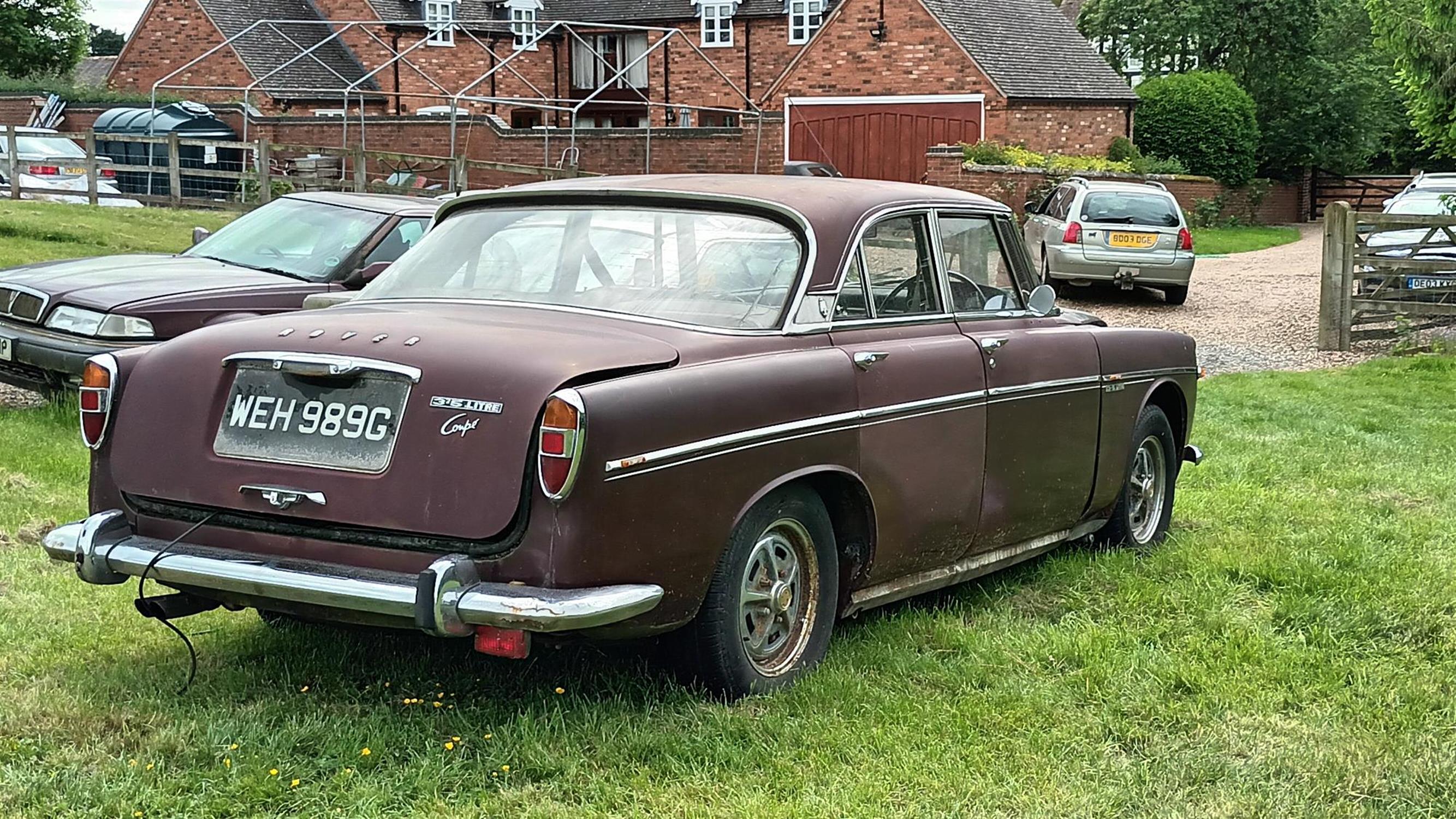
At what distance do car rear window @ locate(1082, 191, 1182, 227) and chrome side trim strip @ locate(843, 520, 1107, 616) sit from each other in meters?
14.3

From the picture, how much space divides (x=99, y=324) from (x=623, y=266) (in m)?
4.71

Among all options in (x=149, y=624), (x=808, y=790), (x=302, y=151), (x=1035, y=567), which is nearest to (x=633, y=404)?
(x=808, y=790)

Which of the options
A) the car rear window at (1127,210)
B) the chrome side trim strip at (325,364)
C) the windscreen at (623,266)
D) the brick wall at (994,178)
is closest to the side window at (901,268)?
the windscreen at (623,266)

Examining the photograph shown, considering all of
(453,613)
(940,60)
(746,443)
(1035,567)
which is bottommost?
(1035,567)

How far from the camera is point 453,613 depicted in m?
3.88

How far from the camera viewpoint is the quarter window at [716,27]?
146ft

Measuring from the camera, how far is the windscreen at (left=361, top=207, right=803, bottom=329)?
4.86 m

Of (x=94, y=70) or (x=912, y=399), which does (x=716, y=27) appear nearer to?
(x=94, y=70)

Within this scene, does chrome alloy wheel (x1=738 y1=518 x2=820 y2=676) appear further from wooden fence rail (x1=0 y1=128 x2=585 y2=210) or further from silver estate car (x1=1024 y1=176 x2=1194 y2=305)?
wooden fence rail (x1=0 y1=128 x2=585 y2=210)

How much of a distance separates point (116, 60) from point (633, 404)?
46.4 metres

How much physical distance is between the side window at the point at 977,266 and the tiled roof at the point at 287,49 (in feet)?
123

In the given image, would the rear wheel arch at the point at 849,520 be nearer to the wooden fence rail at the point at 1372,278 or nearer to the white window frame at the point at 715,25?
the wooden fence rail at the point at 1372,278

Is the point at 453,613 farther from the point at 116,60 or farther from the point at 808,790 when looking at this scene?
the point at 116,60

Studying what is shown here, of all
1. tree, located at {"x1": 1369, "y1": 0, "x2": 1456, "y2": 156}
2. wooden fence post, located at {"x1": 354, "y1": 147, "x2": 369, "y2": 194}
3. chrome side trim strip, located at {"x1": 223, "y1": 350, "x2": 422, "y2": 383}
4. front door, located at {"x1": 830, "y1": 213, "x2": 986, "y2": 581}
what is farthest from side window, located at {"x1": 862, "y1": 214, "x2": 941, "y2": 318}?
wooden fence post, located at {"x1": 354, "y1": 147, "x2": 369, "y2": 194}
